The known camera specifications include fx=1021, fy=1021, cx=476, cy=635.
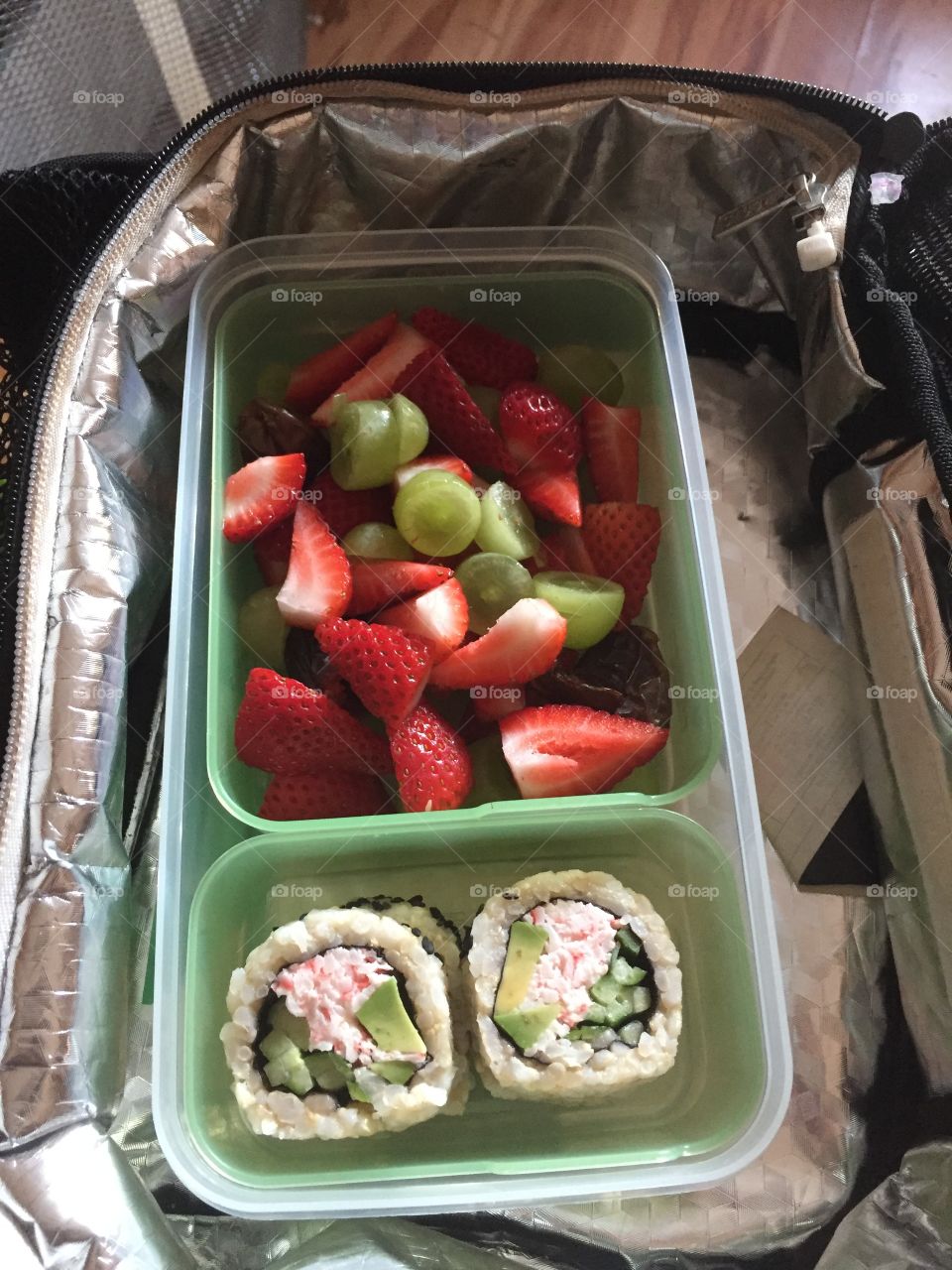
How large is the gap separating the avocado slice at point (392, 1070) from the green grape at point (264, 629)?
0.38m

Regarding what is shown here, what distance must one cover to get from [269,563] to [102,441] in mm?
192

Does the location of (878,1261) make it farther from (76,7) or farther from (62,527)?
(76,7)

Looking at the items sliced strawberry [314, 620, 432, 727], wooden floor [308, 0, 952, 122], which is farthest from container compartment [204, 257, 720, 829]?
wooden floor [308, 0, 952, 122]

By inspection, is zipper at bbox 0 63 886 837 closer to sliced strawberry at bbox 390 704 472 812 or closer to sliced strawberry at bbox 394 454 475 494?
sliced strawberry at bbox 394 454 475 494

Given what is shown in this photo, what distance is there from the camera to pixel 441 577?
3.18 feet

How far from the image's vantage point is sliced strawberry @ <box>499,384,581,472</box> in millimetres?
1017

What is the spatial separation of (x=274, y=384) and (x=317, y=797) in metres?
0.45

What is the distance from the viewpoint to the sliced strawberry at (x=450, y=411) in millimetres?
1020

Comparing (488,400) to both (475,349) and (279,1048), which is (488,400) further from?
(279,1048)

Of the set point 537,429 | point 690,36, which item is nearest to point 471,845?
point 537,429

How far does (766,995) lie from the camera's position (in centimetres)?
84

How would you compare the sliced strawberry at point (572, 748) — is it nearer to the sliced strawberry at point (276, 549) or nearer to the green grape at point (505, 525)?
the green grape at point (505, 525)

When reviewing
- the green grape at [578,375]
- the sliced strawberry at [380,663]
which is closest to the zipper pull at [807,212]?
the green grape at [578,375]

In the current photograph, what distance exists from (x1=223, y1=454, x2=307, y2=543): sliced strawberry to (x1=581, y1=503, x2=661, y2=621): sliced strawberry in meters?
0.30
